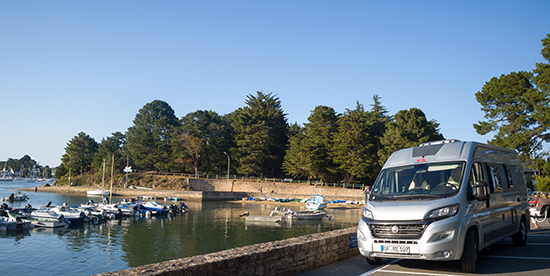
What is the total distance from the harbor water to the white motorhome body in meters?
15.1

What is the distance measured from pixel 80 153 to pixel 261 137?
56.4m

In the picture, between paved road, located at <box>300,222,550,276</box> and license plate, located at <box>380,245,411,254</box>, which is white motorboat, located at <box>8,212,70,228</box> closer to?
paved road, located at <box>300,222,550,276</box>

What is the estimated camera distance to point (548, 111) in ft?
92.8

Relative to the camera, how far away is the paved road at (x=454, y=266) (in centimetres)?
686

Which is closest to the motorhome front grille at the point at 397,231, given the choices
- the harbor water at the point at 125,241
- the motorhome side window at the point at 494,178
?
the motorhome side window at the point at 494,178

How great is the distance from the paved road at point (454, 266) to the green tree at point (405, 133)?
51.8m

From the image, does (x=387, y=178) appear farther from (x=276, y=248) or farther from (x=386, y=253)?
(x=276, y=248)

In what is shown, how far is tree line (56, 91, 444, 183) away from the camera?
207 feet

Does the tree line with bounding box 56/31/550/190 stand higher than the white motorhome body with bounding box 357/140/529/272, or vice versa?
the tree line with bounding box 56/31/550/190

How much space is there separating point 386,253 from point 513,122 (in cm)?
3266

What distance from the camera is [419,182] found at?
290 inches

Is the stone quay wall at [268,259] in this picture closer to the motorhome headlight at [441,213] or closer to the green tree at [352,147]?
the motorhome headlight at [441,213]

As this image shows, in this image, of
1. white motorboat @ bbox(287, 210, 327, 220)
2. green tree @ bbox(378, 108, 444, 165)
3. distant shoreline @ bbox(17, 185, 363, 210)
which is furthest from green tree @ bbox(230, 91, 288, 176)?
white motorboat @ bbox(287, 210, 327, 220)

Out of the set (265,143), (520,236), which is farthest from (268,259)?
(265,143)
